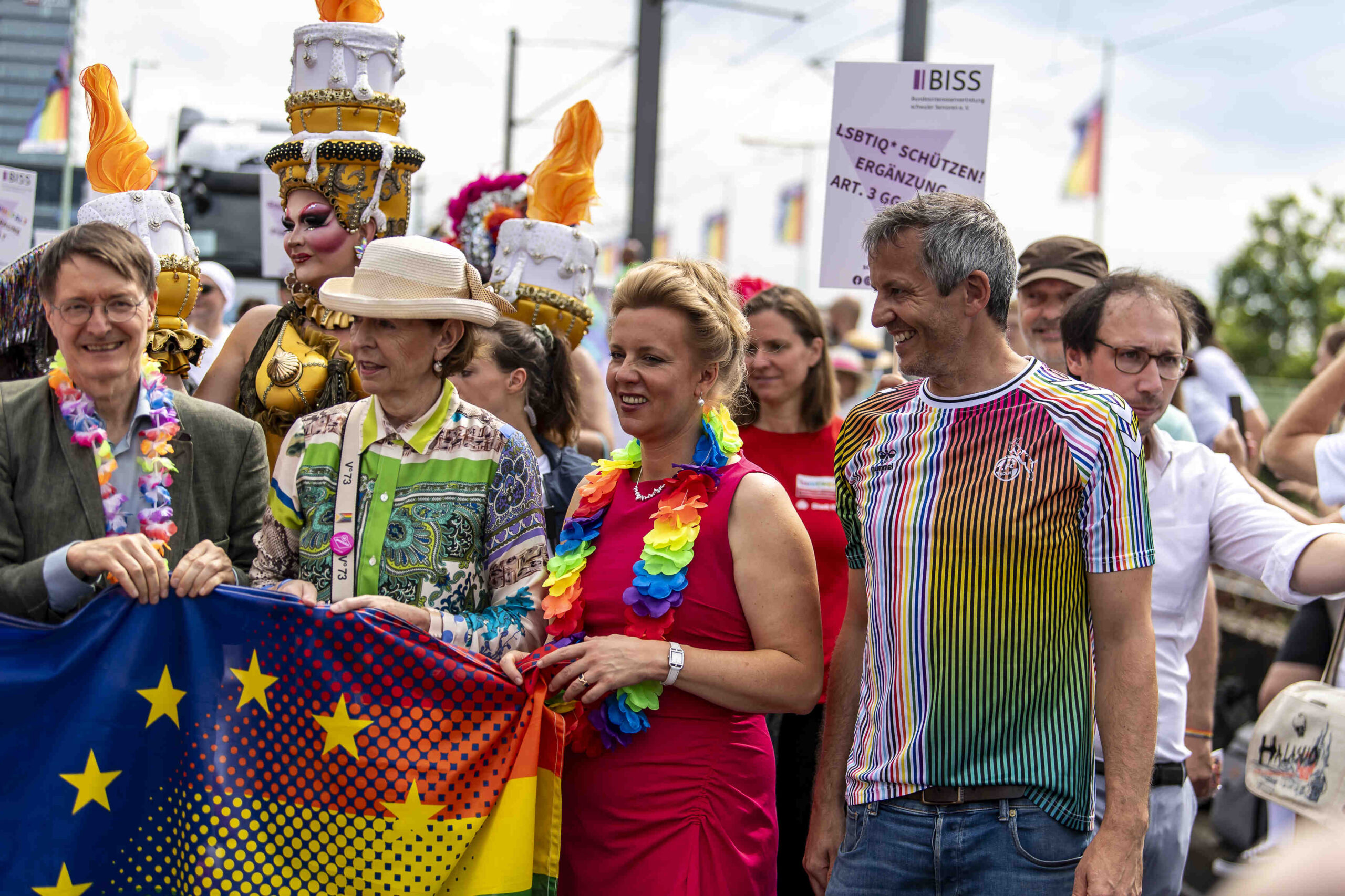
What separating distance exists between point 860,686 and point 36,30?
9.25m

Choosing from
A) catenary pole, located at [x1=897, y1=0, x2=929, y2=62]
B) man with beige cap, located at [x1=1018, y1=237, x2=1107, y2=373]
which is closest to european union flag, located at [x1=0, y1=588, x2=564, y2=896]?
man with beige cap, located at [x1=1018, y1=237, x2=1107, y2=373]

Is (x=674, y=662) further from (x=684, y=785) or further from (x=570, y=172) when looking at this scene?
(x=570, y=172)

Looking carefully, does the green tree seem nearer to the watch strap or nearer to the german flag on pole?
the german flag on pole

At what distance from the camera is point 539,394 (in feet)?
14.4

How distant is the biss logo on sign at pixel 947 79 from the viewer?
4.46 meters

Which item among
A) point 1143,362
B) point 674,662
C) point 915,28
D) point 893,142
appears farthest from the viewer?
point 915,28

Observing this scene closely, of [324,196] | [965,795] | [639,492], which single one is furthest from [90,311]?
[965,795]

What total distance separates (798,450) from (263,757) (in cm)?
226

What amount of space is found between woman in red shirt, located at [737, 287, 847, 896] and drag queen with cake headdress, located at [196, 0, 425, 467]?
1.29 metres

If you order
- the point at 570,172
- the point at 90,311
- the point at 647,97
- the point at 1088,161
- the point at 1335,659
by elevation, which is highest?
the point at 1088,161

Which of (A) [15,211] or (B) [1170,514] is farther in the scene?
(A) [15,211]

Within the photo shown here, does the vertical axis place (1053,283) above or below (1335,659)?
above

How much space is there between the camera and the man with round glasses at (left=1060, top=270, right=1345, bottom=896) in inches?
119

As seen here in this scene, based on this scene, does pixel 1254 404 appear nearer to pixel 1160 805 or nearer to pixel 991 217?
pixel 1160 805
